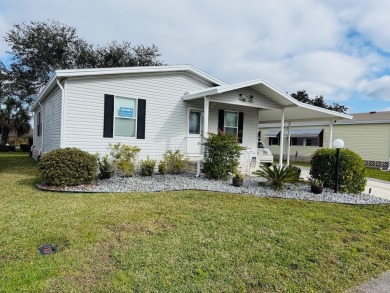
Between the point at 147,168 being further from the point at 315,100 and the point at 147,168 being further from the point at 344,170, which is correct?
the point at 315,100

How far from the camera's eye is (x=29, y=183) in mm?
7758

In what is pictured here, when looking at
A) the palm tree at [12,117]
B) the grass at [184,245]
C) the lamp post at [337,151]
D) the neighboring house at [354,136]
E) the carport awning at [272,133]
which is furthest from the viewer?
the carport awning at [272,133]

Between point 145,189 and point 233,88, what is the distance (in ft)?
15.5

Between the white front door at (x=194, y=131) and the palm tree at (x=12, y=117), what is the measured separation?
20.5 meters

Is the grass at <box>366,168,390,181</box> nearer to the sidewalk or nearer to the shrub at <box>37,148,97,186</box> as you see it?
Result: the sidewalk

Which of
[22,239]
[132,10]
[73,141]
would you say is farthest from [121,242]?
[132,10]

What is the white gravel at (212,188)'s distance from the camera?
7238 mm

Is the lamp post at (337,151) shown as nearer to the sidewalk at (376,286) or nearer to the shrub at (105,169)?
the sidewalk at (376,286)

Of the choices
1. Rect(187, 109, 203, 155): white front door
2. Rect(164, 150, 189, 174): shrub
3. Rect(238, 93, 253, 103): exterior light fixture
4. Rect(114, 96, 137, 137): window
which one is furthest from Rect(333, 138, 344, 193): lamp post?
Rect(114, 96, 137, 137): window

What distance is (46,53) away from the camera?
953 inches

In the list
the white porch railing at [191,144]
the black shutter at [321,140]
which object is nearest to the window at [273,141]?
the black shutter at [321,140]

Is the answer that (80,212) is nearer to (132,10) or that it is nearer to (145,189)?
(145,189)

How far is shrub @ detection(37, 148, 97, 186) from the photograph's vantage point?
709cm

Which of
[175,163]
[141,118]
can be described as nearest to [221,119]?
[175,163]
